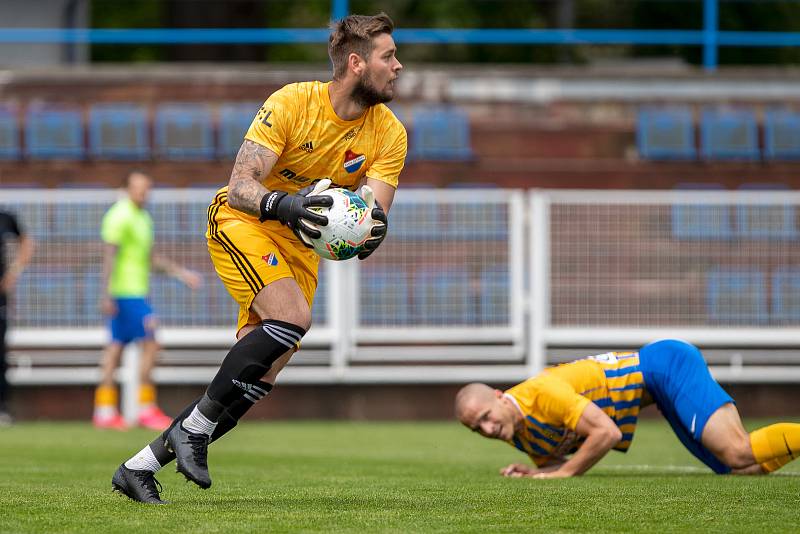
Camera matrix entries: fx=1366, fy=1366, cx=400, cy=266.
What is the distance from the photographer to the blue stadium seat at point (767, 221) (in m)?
15.1

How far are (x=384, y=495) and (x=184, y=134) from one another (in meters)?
10.9

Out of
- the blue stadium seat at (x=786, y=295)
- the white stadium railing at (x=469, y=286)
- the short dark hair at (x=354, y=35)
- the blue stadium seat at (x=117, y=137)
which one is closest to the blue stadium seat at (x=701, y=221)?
the white stadium railing at (x=469, y=286)

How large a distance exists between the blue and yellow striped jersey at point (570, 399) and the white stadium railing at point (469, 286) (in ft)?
22.9

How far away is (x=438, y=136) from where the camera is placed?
673 inches

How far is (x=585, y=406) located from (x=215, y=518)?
2.67 meters

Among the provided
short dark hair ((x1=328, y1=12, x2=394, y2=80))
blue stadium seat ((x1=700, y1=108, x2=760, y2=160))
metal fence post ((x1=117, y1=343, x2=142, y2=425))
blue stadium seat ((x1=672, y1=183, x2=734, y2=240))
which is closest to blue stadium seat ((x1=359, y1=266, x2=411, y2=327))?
metal fence post ((x1=117, y1=343, x2=142, y2=425))

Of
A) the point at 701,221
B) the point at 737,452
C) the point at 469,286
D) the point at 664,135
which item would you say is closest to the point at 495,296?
the point at 469,286

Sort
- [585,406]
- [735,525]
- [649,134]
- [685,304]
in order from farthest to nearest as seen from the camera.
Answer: [649,134] < [685,304] < [585,406] < [735,525]

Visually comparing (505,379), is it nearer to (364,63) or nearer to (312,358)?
(312,358)

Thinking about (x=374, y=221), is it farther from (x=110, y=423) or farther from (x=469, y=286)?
(x=469, y=286)

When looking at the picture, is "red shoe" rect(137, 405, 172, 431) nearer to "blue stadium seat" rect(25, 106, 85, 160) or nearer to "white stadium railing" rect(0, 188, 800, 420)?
"white stadium railing" rect(0, 188, 800, 420)

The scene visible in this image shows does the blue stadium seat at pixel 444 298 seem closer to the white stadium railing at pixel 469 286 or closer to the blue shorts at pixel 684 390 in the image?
the white stadium railing at pixel 469 286

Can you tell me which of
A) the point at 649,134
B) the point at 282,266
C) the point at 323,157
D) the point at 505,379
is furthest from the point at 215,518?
the point at 649,134

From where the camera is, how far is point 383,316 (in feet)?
50.1
